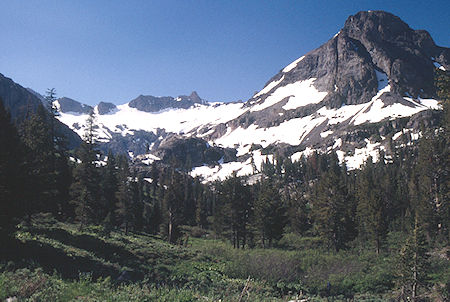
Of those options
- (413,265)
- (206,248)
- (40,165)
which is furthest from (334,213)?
(40,165)

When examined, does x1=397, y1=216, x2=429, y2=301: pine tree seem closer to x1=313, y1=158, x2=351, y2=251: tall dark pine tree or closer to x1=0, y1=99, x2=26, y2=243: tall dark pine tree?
x1=313, y1=158, x2=351, y2=251: tall dark pine tree

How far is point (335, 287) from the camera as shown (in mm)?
23562

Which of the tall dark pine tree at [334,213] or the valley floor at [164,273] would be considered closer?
the valley floor at [164,273]

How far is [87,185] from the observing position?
3922cm

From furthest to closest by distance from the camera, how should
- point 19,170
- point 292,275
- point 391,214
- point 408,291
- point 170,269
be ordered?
point 391,214
point 292,275
point 170,269
point 408,291
point 19,170

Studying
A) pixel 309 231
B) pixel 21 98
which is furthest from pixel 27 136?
pixel 21 98

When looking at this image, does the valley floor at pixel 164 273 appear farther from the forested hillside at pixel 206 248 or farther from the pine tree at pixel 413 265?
the pine tree at pixel 413 265

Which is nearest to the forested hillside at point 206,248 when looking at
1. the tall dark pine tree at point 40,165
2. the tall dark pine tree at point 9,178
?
the tall dark pine tree at point 9,178

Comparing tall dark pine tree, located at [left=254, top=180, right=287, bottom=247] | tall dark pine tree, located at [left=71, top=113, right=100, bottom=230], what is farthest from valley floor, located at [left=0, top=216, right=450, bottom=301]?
tall dark pine tree, located at [left=254, top=180, right=287, bottom=247]

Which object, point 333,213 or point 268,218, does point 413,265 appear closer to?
point 333,213

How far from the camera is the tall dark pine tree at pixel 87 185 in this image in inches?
1355

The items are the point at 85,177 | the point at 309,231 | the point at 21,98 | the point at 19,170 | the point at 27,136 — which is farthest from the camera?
the point at 21,98

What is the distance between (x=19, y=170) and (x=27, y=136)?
19979mm

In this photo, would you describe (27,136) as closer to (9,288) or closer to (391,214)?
(9,288)
